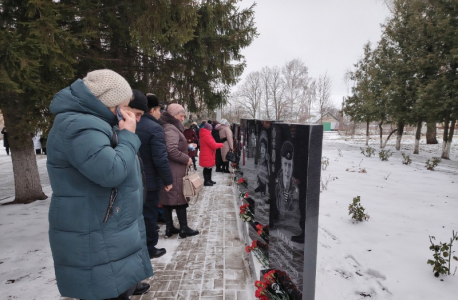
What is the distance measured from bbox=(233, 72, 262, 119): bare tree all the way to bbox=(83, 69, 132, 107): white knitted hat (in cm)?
5335

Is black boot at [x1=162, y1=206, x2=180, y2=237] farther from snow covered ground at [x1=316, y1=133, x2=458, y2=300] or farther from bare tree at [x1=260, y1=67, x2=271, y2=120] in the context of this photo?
bare tree at [x1=260, y1=67, x2=271, y2=120]

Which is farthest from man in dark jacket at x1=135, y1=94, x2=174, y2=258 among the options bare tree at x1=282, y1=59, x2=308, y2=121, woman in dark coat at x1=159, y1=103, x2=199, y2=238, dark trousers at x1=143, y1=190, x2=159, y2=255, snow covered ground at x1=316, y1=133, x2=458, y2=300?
bare tree at x1=282, y1=59, x2=308, y2=121

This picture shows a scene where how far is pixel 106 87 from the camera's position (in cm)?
155

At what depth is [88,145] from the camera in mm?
1407

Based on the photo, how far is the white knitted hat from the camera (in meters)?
1.54

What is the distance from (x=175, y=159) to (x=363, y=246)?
3098 millimetres

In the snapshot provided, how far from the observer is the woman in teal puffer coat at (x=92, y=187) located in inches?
56.4

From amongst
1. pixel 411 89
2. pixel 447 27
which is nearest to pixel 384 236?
pixel 447 27

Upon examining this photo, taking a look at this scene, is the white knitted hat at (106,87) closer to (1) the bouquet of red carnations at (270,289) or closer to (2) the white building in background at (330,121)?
(1) the bouquet of red carnations at (270,289)

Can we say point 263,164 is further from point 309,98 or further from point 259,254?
point 309,98

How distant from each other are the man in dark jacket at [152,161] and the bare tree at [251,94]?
2037 inches

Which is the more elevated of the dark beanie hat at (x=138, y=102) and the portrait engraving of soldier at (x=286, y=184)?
the dark beanie hat at (x=138, y=102)

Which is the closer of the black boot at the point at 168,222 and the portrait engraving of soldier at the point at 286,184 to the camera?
the portrait engraving of soldier at the point at 286,184

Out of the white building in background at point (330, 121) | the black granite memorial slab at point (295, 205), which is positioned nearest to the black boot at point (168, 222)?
the black granite memorial slab at point (295, 205)
